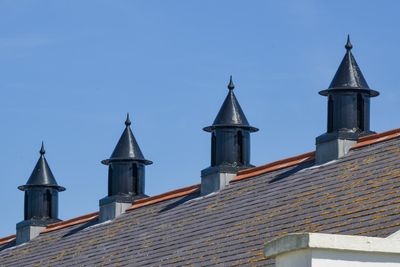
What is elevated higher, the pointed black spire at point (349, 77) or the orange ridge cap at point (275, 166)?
the pointed black spire at point (349, 77)

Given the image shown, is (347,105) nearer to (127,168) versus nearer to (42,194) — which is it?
(127,168)

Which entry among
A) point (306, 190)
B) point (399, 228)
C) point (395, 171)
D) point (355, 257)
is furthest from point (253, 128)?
point (355, 257)

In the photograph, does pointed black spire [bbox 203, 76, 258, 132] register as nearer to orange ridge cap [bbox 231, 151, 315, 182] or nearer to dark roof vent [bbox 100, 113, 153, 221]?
orange ridge cap [bbox 231, 151, 315, 182]

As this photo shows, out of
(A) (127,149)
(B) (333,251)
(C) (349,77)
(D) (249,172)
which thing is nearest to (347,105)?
(C) (349,77)

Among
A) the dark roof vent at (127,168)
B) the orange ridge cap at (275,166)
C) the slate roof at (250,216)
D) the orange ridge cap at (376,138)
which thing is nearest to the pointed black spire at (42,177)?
the dark roof vent at (127,168)

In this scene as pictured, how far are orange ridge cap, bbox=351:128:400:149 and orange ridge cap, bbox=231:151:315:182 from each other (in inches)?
54.6

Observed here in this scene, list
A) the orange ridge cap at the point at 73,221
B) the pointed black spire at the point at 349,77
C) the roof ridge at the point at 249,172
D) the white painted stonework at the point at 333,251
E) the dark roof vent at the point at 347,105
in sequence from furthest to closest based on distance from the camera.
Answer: the orange ridge cap at the point at 73,221 → the pointed black spire at the point at 349,77 → the dark roof vent at the point at 347,105 → the roof ridge at the point at 249,172 → the white painted stonework at the point at 333,251

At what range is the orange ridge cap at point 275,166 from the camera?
97.1ft

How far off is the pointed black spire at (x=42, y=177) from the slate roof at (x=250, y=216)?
4.19 metres

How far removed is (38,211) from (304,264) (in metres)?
24.8

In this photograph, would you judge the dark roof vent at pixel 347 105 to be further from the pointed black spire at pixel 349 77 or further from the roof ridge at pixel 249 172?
the roof ridge at pixel 249 172

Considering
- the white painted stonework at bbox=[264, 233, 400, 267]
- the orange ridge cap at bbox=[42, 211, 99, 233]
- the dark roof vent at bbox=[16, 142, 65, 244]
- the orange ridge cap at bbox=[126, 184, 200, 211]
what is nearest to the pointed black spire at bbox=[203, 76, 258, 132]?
the orange ridge cap at bbox=[126, 184, 200, 211]

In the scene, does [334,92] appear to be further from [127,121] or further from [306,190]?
[127,121]

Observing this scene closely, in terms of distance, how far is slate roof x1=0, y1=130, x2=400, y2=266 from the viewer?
23984 mm
